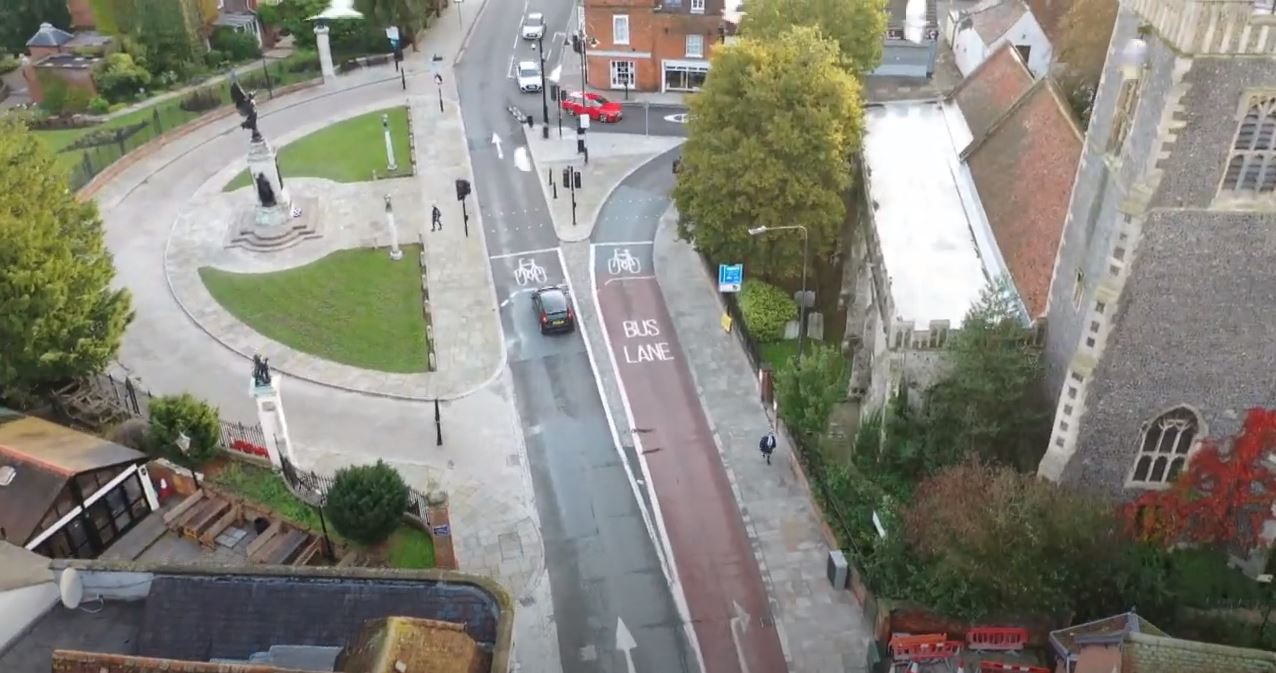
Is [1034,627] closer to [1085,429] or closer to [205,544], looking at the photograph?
A: [1085,429]

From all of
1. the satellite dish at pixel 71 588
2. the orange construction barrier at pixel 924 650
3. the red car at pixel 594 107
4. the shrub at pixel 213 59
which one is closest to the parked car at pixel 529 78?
the red car at pixel 594 107

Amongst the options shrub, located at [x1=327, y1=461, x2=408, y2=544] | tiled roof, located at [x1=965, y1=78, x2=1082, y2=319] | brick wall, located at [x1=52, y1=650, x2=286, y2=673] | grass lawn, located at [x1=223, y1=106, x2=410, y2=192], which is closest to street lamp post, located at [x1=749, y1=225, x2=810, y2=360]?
tiled roof, located at [x1=965, y1=78, x2=1082, y2=319]

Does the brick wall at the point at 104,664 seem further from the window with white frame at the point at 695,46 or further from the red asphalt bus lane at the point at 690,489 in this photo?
the window with white frame at the point at 695,46

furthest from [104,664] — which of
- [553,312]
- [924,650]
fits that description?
[553,312]

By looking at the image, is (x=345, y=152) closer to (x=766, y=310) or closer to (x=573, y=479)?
(x=766, y=310)

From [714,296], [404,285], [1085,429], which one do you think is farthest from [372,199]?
[1085,429]

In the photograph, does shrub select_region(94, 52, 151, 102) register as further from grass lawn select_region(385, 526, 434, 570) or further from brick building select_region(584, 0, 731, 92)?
grass lawn select_region(385, 526, 434, 570)

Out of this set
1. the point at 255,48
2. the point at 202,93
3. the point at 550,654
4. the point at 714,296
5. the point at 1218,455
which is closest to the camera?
the point at 1218,455
